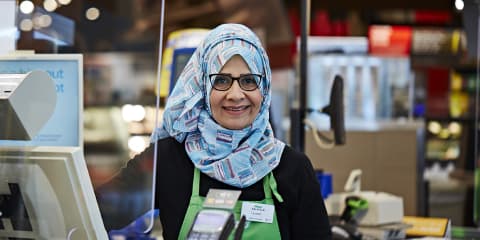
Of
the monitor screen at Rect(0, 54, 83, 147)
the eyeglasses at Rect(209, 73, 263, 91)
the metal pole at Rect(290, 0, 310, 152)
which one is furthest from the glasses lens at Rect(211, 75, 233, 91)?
the metal pole at Rect(290, 0, 310, 152)

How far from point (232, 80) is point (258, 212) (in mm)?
351

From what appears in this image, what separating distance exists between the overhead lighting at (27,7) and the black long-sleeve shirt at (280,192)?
0.64 metres

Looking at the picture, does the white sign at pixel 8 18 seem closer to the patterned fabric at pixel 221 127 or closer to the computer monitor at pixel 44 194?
the patterned fabric at pixel 221 127

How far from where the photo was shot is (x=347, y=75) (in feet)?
17.0

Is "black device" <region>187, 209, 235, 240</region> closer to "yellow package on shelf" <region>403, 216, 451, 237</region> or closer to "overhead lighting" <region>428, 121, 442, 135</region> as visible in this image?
"yellow package on shelf" <region>403, 216, 451, 237</region>

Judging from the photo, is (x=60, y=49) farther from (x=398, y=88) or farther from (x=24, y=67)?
(x=398, y=88)

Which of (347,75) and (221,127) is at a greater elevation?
(347,75)

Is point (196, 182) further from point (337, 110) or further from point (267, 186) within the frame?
point (337, 110)

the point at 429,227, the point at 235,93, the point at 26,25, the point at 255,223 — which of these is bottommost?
the point at 429,227

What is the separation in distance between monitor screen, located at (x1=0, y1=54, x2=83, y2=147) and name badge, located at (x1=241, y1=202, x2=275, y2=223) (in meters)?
0.46

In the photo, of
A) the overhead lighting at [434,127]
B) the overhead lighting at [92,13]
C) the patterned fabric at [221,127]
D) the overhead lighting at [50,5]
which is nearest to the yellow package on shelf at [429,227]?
the patterned fabric at [221,127]

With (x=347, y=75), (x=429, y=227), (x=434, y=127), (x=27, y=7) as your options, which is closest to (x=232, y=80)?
(x=27, y=7)

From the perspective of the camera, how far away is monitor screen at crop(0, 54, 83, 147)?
1601mm

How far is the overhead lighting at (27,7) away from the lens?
89.8 inches
